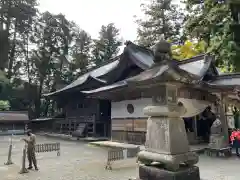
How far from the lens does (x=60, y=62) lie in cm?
3978

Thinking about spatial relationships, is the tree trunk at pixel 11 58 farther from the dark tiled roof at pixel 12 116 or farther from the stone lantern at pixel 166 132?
the stone lantern at pixel 166 132

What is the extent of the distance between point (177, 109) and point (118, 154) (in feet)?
13.6

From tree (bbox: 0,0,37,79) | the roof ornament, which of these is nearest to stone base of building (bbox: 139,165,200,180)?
the roof ornament

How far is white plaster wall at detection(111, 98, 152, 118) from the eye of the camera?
14266mm

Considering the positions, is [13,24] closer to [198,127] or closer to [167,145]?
[198,127]

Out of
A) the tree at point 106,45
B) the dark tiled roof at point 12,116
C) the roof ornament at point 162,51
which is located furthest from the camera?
the tree at point 106,45

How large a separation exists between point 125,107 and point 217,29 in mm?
12619

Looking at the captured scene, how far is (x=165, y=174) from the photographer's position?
18.2 ft

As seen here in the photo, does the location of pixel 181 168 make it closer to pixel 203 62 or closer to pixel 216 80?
pixel 216 80

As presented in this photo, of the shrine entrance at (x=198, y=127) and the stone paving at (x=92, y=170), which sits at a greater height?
the shrine entrance at (x=198, y=127)

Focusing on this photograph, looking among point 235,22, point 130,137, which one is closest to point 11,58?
point 130,137

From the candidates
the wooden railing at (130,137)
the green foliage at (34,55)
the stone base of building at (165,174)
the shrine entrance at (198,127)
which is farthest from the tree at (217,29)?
the green foliage at (34,55)

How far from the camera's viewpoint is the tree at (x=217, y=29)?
18928 millimetres

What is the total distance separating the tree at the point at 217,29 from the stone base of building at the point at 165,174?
1566cm
